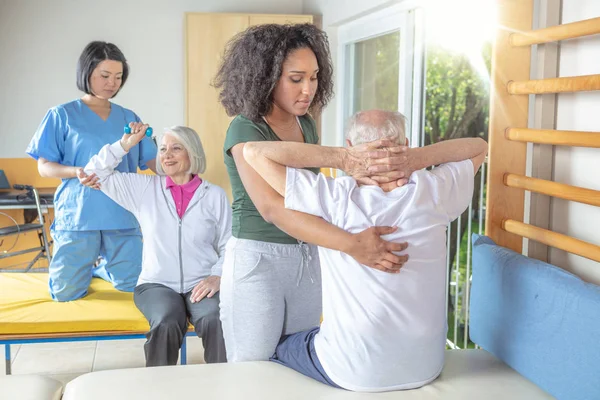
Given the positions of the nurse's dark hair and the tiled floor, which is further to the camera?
the tiled floor

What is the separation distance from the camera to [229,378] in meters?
1.72

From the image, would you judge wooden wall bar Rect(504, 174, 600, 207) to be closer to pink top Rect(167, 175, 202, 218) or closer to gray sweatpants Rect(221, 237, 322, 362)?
gray sweatpants Rect(221, 237, 322, 362)

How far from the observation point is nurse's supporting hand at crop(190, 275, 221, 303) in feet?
8.94

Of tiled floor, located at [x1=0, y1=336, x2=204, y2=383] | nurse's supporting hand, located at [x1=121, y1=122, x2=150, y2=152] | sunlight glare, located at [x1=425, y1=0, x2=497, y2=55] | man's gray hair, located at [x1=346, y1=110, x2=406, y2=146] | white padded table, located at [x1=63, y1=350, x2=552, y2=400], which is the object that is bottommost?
tiled floor, located at [x1=0, y1=336, x2=204, y2=383]

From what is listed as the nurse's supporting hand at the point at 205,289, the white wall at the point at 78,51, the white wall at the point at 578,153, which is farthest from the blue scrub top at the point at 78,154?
the white wall at the point at 78,51

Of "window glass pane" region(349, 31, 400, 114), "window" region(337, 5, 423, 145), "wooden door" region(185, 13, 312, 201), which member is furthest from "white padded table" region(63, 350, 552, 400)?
"wooden door" region(185, 13, 312, 201)

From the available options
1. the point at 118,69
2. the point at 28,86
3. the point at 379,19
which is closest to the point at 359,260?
the point at 118,69

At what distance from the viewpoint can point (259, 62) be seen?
69.6 inches

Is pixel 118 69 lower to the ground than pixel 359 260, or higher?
higher

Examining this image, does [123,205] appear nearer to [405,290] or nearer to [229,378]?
[229,378]

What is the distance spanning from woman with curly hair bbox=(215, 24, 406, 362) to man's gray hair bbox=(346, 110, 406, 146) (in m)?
0.23

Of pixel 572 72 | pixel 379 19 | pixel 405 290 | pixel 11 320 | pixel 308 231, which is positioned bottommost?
pixel 11 320

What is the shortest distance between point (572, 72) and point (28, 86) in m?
4.14

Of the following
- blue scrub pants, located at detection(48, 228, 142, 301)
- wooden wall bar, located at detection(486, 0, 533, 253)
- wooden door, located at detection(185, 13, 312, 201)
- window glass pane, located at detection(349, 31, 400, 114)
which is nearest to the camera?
wooden wall bar, located at detection(486, 0, 533, 253)
